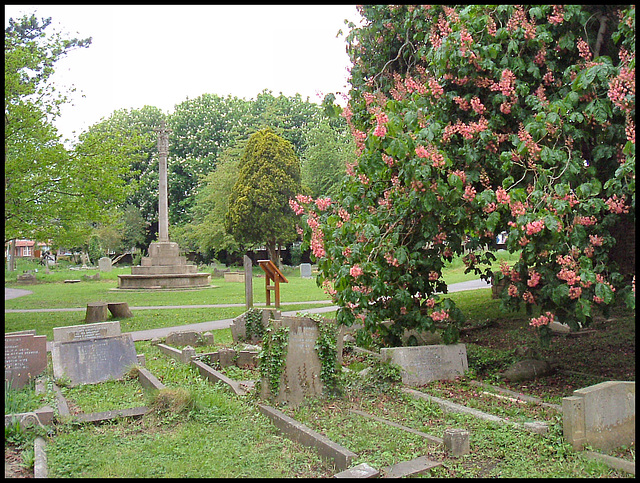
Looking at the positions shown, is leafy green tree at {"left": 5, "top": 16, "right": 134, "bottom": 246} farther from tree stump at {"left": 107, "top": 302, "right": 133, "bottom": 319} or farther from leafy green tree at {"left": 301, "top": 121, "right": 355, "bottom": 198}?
leafy green tree at {"left": 301, "top": 121, "right": 355, "bottom": 198}

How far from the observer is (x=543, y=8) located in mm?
7516

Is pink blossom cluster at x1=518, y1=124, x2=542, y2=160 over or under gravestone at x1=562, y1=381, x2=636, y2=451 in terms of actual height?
over

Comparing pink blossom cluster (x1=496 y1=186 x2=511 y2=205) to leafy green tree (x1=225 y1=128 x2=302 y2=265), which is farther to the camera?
leafy green tree (x1=225 y1=128 x2=302 y2=265)

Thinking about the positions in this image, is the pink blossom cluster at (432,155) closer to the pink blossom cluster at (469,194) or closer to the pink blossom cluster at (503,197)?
the pink blossom cluster at (469,194)

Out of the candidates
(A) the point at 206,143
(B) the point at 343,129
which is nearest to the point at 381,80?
(B) the point at 343,129

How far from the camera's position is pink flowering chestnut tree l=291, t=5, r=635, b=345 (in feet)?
22.4

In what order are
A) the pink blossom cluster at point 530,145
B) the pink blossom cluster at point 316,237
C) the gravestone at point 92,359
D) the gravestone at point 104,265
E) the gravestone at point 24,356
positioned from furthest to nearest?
the gravestone at point 104,265
the gravestone at point 92,359
the pink blossom cluster at point 316,237
the gravestone at point 24,356
the pink blossom cluster at point 530,145

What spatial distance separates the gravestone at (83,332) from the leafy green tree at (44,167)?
5818mm

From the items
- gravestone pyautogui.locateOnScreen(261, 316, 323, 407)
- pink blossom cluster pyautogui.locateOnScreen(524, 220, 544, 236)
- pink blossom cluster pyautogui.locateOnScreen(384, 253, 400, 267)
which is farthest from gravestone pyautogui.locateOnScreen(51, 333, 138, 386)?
pink blossom cluster pyautogui.locateOnScreen(524, 220, 544, 236)

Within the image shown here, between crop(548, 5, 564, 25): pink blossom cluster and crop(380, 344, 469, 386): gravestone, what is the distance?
15.3 feet

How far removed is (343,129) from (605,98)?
4090cm

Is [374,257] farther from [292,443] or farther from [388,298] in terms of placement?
[292,443]

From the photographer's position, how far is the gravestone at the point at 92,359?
8969mm

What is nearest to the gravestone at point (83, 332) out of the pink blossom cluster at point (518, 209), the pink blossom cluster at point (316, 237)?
the pink blossom cluster at point (316, 237)
